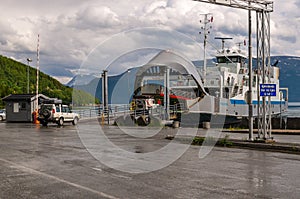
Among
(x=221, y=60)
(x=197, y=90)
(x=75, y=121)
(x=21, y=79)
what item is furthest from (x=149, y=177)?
(x=21, y=79)

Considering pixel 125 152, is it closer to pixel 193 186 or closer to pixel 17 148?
pixel 17 148

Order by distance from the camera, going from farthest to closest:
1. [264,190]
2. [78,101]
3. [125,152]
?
[78,101] → [125,152] → [264,190]

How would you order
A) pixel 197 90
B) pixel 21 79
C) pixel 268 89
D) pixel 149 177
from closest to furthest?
pixel 149 177 → pixel 268 89 → pixel 197 90 → pixel 21 79

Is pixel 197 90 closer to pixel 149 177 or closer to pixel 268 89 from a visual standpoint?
pixel 268 89

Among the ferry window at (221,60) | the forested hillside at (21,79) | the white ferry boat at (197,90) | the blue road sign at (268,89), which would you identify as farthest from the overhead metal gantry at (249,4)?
the forested hillside at (21,79)

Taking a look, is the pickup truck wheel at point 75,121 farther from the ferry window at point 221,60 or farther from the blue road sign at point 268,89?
the blue road sign at point 268,89

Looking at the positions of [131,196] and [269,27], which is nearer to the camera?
[131,196]

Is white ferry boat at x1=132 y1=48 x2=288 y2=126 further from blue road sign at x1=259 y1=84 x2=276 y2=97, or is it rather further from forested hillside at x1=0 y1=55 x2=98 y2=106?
Result: forested hillside at x1=0 y1=55 x2=98 y2=106

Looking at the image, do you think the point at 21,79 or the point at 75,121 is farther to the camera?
the point at 21,79

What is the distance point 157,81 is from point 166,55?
968cm

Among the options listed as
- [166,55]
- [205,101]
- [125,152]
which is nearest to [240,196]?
[125,152]

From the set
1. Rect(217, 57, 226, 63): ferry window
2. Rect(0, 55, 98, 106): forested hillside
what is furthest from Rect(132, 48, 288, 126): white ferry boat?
Rect(0, 55, 98, 106): forested hillside

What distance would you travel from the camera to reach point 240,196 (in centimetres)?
708

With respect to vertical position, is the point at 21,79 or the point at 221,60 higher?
the point at 21,79
